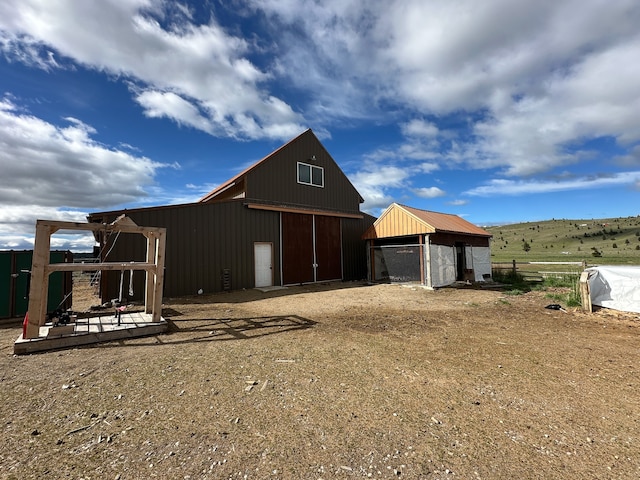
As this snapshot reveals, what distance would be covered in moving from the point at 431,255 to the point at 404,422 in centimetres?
1186

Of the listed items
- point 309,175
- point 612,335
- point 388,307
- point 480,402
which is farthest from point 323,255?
point 480,402

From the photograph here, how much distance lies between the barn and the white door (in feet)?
0.17

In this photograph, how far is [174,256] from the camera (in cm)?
1219

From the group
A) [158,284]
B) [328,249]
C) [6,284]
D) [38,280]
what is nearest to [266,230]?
[328,249]

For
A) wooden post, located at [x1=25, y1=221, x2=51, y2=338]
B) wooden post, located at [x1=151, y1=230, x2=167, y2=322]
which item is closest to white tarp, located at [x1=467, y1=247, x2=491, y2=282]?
wooden post, located at [x1=151, y1=230, x2=167, y2=322]

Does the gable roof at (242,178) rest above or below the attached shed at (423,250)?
above

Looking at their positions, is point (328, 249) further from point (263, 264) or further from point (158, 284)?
point (158, 284)

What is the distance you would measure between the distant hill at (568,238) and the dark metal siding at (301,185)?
24355 millimetres

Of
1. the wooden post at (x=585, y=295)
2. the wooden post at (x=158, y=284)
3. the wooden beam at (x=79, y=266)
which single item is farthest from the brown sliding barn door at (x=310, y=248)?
the wooden post at (x=585, y=295)

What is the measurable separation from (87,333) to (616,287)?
1385cm

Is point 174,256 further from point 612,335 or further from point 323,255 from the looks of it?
point 612,335

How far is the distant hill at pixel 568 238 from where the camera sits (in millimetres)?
36112

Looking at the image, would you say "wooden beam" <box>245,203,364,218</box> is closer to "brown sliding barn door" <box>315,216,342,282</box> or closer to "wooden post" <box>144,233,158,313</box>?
"brown sliding barn door" <box>315,216,342,282</box>

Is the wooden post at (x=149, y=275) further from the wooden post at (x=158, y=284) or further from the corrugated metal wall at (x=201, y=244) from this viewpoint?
the corrugated metal wall at (x=201, y=244)
